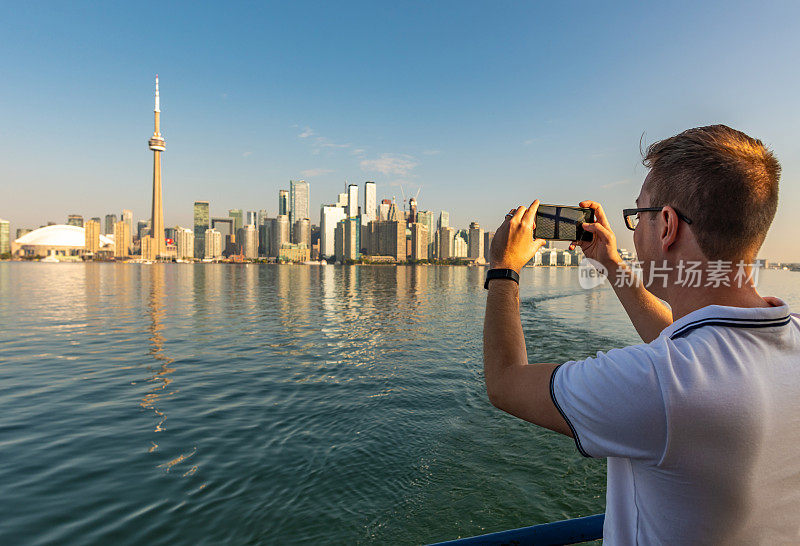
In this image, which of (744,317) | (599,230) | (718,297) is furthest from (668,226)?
(599,230)

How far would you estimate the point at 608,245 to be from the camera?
2.17 metres

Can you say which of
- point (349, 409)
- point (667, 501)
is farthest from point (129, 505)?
point (667, 501)

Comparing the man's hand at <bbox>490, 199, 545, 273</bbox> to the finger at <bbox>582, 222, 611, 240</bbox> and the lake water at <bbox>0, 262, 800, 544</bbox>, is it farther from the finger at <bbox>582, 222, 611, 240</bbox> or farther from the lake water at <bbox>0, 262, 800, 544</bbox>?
the lake water at <bbox>0, 262, 800, 544</bbox>

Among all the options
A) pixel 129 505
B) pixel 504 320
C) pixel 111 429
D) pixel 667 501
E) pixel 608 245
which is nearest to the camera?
pixel 667 501

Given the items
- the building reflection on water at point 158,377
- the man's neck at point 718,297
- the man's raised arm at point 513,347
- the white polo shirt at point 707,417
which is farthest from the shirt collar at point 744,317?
the building reflection on water at point 158,377

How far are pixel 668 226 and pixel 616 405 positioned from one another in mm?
662

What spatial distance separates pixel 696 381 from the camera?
1.05 meters

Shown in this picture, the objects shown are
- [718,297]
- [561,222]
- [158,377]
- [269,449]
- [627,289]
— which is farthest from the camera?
[158,377]

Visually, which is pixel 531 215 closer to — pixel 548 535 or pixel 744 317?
pixel 744 317

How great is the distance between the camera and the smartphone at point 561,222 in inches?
73.5

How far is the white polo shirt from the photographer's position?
1066 millimetres

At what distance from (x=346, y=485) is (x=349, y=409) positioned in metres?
3.72

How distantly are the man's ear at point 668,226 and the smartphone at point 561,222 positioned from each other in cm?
49

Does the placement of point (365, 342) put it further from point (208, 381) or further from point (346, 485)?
point (346, 485)
